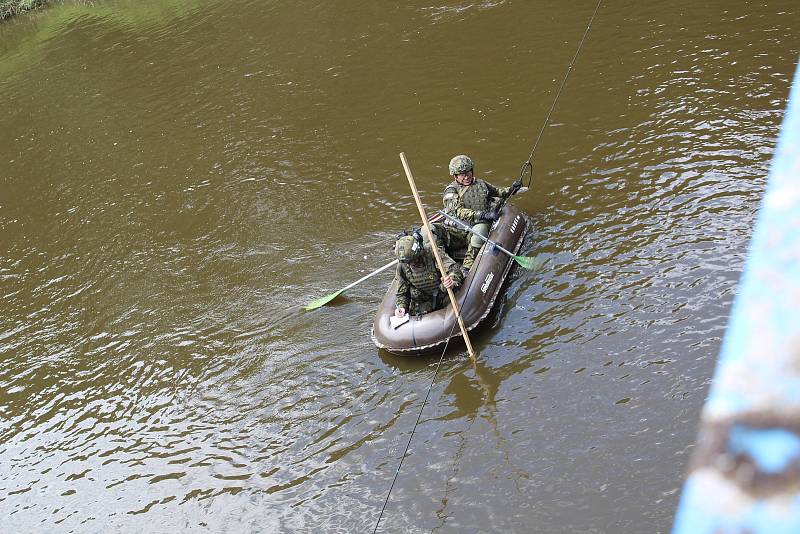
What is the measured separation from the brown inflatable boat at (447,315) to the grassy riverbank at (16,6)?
3033 centimetres

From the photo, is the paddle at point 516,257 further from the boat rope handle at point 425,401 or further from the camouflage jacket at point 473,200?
the boat rope handle at point 425,401

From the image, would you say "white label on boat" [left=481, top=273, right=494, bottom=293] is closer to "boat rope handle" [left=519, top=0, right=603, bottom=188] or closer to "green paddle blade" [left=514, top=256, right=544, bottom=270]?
"green paddle blade" [left=514, top=256, right=544, bottom=270]

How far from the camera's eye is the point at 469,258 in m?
10.6

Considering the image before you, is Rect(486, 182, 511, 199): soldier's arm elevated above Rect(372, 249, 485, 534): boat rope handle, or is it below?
above

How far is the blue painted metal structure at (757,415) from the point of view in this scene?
0.58m

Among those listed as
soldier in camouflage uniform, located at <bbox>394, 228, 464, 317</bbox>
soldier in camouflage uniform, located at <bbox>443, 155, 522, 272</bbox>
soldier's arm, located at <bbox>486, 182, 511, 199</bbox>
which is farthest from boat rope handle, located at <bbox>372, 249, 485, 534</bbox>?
soldier's arm, located at <bbox>486, 182, 511, 199</bbox>

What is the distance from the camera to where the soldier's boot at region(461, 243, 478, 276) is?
10314 mm

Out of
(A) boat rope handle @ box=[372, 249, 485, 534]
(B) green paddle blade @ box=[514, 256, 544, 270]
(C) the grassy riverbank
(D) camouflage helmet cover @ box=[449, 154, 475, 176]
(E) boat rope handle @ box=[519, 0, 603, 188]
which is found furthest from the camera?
(C) the grassy riverbank

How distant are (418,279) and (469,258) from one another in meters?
1.16

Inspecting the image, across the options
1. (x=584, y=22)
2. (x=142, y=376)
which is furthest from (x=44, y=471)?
(x=584, y=22)

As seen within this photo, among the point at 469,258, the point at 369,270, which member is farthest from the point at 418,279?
the point at 369,270

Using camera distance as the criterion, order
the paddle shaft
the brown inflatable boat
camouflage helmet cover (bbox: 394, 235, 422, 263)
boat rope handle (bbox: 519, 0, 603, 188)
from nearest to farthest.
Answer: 1. the brown inflatable boat
2. camouflage helmet cover (bbox: 394, 235, 422, 263)
3. the paddle shaft
4. boat rope handle (bbox: 519, 0, 603, 188)

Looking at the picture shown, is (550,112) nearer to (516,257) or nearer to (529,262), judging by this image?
(529,262)

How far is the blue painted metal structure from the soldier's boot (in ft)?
31.2
